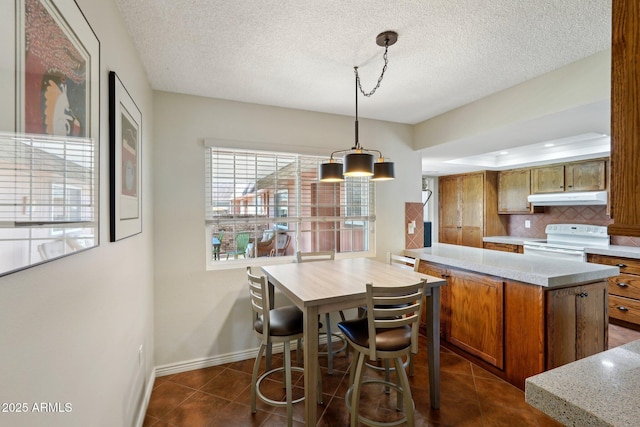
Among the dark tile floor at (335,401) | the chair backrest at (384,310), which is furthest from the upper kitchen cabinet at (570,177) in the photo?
the chair backrest at (384,310)

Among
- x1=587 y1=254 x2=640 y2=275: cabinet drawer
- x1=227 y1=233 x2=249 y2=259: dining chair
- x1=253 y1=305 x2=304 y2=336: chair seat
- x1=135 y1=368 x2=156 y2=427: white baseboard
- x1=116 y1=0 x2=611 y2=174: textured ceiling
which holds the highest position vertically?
x1=116 y1=0 x2=611 y2=174: textured ceiling

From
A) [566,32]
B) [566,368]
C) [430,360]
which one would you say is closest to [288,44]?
[566,32]

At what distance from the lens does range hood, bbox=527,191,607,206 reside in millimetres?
3889

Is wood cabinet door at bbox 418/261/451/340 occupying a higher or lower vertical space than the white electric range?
lower

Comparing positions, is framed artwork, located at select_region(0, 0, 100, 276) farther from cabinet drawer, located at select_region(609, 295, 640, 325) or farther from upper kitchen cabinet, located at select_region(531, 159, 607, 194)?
upper kitchen cabinet, located at select_region(531, 159, 607, 194)

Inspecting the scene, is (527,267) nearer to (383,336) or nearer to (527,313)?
(527,313)

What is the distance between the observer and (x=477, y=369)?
2.54 m

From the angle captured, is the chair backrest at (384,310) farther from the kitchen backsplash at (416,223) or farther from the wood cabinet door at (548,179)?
the wood cabinet door at (548,179)

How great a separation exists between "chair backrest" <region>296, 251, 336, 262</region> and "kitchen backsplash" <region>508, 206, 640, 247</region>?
374cm

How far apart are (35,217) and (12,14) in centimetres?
43

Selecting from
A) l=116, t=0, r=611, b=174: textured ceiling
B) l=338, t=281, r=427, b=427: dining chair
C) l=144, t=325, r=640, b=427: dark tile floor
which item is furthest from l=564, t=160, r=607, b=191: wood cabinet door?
l=338, t=281, r=427, b=427: dining chair

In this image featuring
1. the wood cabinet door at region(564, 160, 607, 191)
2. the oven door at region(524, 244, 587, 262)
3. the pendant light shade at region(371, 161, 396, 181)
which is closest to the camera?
the pendant light shade at region(371, 161, 396, 181)

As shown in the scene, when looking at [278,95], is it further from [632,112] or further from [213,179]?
[632,112]

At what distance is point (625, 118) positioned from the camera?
0.69 metres
